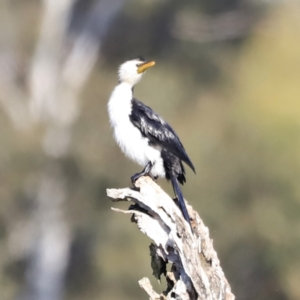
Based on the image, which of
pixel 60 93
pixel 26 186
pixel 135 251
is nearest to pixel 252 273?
pixel 135 251

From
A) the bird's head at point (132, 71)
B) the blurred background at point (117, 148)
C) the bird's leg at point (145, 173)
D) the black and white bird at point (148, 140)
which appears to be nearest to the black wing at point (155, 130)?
the black and white bird at point (148, 140)

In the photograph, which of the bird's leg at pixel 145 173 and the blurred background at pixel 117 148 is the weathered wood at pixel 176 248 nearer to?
the bird's leg at pixel 145 173

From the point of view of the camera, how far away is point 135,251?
37.0 ft

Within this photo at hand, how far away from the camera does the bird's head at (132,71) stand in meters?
4.90

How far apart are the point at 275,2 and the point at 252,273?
475 cm

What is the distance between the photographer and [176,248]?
12.8 feet

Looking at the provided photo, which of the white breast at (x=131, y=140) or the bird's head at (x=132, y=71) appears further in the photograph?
the bird's head at (x=132, y=71)

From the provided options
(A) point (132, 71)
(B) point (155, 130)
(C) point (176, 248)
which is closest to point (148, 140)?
(B) point (155, 130)

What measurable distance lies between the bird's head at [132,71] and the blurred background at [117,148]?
588 cm

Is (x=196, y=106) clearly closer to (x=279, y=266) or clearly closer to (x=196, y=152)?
(x=196, y=152)

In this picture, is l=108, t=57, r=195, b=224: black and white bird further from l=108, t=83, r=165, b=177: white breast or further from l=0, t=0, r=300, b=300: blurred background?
l=0, t=0, r=300, b=300: blurred background

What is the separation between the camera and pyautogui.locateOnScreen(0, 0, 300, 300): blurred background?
11352mm

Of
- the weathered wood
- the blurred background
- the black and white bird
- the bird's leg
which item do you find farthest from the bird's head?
the blurred background

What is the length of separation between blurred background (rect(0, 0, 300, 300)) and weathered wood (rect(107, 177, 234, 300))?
650 centimetres
